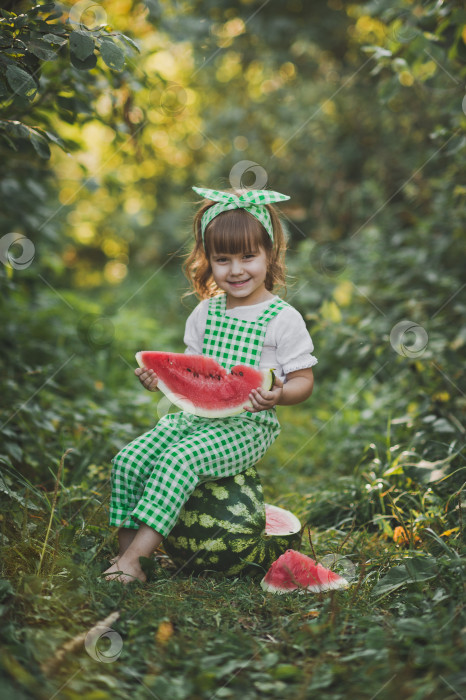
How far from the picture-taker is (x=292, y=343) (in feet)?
9.15

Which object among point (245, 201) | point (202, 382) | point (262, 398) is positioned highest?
point (245, 201)

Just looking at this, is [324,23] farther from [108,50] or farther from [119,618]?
[119,618]

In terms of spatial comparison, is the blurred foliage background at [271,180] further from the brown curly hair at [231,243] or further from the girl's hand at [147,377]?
the girl's hand at [147,377]

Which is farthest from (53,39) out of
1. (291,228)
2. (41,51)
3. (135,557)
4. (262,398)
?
(291,228)

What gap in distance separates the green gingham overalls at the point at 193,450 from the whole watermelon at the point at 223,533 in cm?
9

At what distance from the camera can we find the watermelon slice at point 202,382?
264 cm

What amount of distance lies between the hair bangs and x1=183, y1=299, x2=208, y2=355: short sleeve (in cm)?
32

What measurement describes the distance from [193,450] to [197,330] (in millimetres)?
691

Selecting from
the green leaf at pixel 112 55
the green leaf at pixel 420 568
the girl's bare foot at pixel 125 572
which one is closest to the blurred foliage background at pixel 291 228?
the green leaf at pixel 112 55

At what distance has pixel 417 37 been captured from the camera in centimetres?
324

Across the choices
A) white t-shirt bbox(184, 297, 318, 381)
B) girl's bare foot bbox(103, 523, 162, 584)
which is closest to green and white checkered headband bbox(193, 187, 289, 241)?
white t-shirt bbox(184, 297, 318, 381)

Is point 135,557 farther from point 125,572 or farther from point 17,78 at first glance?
point 17,78

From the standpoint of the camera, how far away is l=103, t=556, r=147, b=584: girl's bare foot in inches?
92.6

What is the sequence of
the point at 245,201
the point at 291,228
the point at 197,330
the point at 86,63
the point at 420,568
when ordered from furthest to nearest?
the point at 291,228 → the point at 197,330 → the point at 245,201 → the point at 86,63 → the point at 420,568
